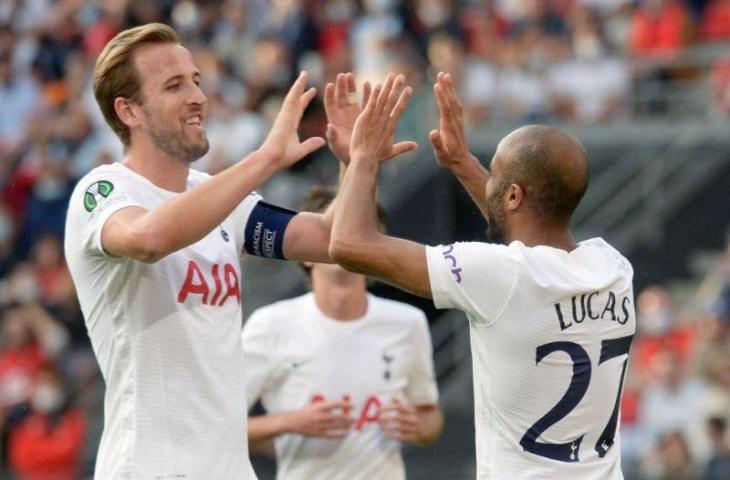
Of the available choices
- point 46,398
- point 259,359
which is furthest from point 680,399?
point 259,359

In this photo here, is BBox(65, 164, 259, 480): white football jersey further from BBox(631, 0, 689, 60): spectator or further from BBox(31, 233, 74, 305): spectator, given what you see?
BBox(631, 0, 689, 60): spectator

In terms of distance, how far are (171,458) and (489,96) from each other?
11.3m

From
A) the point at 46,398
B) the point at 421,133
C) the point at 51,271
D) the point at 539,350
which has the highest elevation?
the point at 539,350

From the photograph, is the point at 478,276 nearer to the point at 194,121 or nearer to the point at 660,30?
the point at 194,121

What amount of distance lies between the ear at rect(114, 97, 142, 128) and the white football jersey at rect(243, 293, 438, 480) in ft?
6.66

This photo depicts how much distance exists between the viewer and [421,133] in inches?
623

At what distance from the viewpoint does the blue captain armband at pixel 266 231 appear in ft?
20.6

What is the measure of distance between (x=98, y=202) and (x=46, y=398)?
29.0 ft

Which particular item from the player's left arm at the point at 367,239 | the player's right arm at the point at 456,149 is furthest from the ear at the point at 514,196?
the player's right arm at the point at 456,149

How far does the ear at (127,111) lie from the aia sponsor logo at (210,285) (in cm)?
60

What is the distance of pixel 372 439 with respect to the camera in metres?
7.78

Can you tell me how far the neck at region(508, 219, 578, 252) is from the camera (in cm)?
560

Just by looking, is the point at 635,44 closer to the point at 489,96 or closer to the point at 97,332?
the point at 489,96

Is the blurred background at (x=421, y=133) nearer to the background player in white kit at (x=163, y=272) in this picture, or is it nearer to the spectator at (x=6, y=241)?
the spectator at (x=6, y=241)
